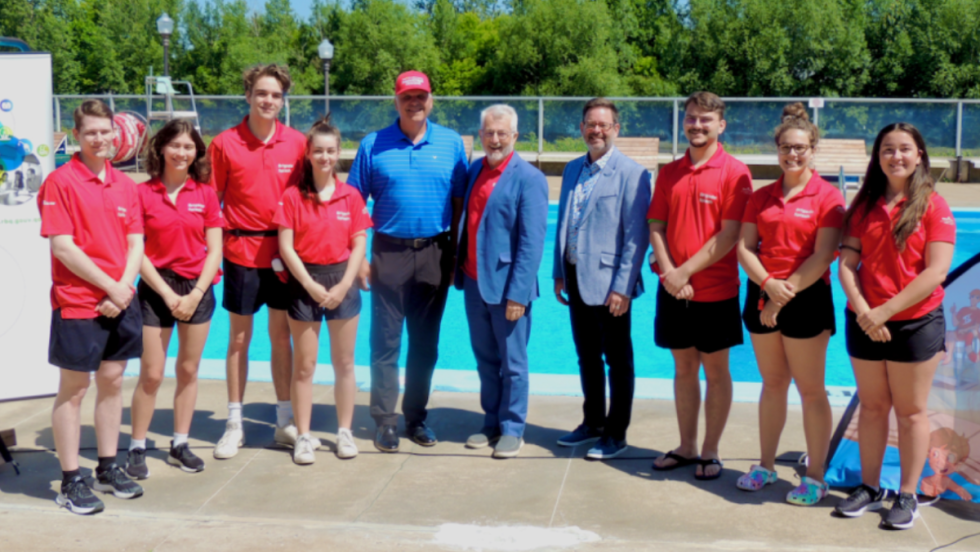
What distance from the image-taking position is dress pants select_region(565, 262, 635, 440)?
4.14 meters

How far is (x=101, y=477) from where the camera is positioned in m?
3.80

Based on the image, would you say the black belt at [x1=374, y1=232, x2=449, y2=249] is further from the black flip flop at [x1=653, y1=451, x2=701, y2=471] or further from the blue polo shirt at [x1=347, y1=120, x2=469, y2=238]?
the black flip flop at [x1=653, y1=451, x2=701, y2=471]

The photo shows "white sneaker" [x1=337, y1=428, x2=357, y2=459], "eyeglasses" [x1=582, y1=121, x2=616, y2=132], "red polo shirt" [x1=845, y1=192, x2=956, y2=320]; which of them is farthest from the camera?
A: "white sneaker" [x1=337, y1=428, x2=357, y2=459]

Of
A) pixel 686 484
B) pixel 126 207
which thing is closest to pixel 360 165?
pixel 126 207

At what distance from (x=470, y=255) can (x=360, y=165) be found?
2.25ft

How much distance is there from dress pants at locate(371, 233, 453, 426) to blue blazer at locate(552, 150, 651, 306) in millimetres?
742

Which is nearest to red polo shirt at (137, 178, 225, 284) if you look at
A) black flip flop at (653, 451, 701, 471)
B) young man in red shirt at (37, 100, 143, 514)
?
young man in red shirt at (37, 100, 143, 514)

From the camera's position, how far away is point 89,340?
353cm

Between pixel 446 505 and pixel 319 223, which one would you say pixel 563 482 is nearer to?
pixel 446 505

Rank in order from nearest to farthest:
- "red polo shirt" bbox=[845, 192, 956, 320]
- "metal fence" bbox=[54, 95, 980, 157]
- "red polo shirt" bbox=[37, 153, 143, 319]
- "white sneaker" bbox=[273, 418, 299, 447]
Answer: "red polo shirt" bbox=[845, 192, 956, 320] → "red polo shirt" bbox=[37, 153, 143, 319] → "white sneaker" bbox=[273, 418, 299, 447] → "metal fence" bbox=[54, 95, 980, 157]

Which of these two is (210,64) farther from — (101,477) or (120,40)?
(101,477)

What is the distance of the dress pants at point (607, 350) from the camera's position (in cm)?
414

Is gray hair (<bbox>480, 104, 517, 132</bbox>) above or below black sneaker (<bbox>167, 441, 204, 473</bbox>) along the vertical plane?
above

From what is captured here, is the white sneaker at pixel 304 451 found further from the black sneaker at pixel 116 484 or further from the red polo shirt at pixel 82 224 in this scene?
the red polo shirt at pixel 82 224
